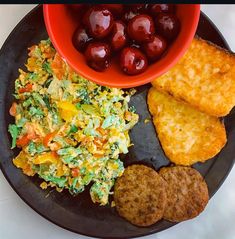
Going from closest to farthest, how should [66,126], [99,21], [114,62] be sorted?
[99,21] < [114,62] < [66,126]

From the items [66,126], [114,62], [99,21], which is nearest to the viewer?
[99,21]

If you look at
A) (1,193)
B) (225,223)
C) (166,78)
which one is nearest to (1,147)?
(1,193)

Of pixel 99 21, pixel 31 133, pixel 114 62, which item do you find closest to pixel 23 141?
pixel 31 133

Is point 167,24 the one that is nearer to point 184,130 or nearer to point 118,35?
point 118,35

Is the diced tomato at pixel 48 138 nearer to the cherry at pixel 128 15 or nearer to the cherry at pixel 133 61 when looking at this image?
the cherry at pixel 133 61

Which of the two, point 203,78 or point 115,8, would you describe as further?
point 203,78

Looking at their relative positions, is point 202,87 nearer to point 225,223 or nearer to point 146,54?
point 146,54

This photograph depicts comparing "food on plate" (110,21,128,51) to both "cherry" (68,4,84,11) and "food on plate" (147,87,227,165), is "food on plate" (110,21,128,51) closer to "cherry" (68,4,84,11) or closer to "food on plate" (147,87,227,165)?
"cherry" (68,4,84,11)
